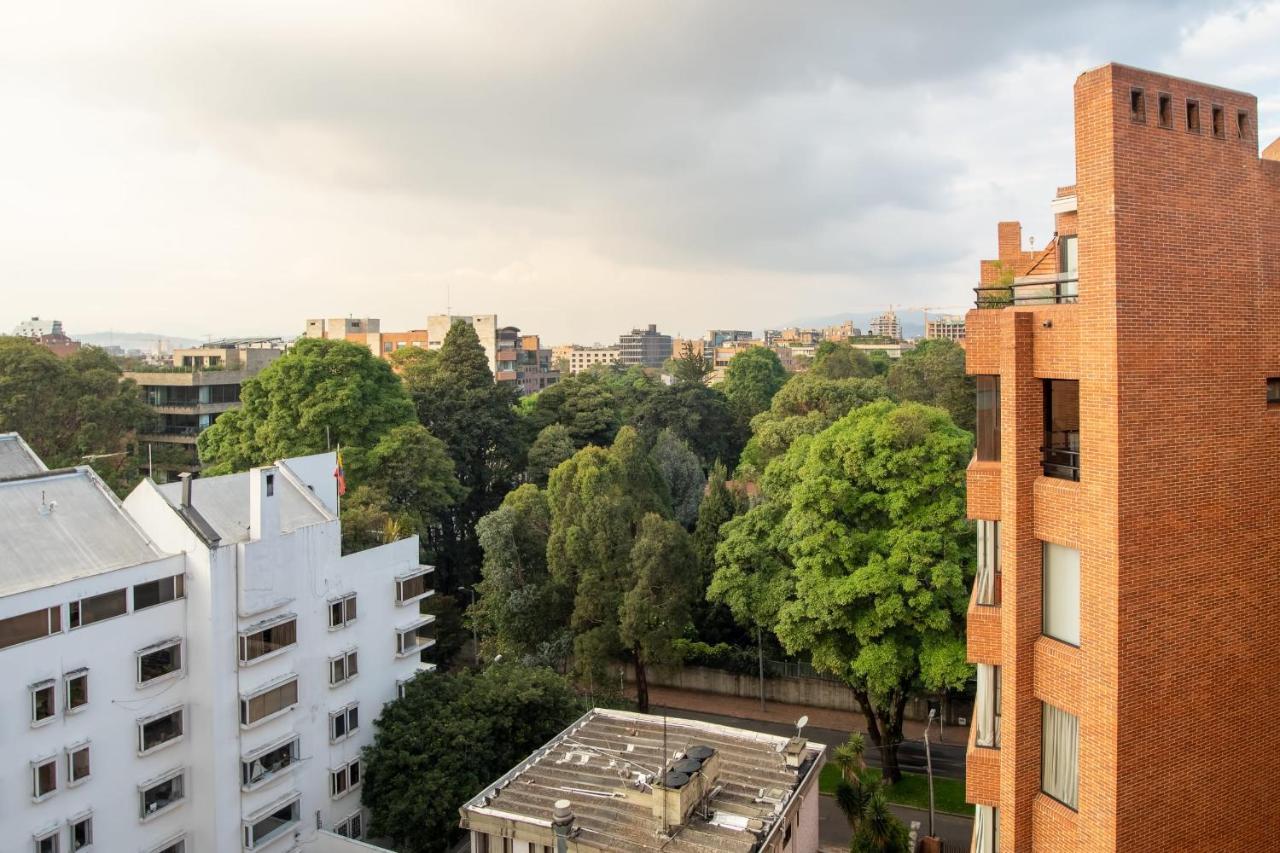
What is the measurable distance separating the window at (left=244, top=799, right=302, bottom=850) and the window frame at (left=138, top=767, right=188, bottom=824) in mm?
1923

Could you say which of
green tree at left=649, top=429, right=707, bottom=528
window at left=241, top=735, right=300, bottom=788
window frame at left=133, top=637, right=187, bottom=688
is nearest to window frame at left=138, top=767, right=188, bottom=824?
window at left=241, top=735, right=300, bottom=788

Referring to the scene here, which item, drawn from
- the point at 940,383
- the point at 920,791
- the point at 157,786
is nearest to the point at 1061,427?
the point at 920,791

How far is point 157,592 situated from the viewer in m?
23.9

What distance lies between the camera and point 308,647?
88.7 feet

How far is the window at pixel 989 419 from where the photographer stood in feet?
49.3

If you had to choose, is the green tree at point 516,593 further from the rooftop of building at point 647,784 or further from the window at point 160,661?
→ the window at point 160,661

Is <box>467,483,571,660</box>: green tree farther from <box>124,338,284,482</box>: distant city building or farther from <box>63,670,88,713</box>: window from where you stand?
<box>124,338,284,482</box>: distant city building

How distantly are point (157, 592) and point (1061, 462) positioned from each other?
22.1 m

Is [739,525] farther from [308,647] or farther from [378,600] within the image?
[308,647]

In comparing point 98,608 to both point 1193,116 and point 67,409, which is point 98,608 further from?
point 67,409

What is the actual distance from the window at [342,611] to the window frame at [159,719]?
4786mm

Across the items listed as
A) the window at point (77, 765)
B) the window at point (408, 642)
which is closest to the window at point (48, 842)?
the window at point (77, 765)

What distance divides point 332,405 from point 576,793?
2792cm

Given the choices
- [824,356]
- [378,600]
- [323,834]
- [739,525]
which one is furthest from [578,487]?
[824,356]
